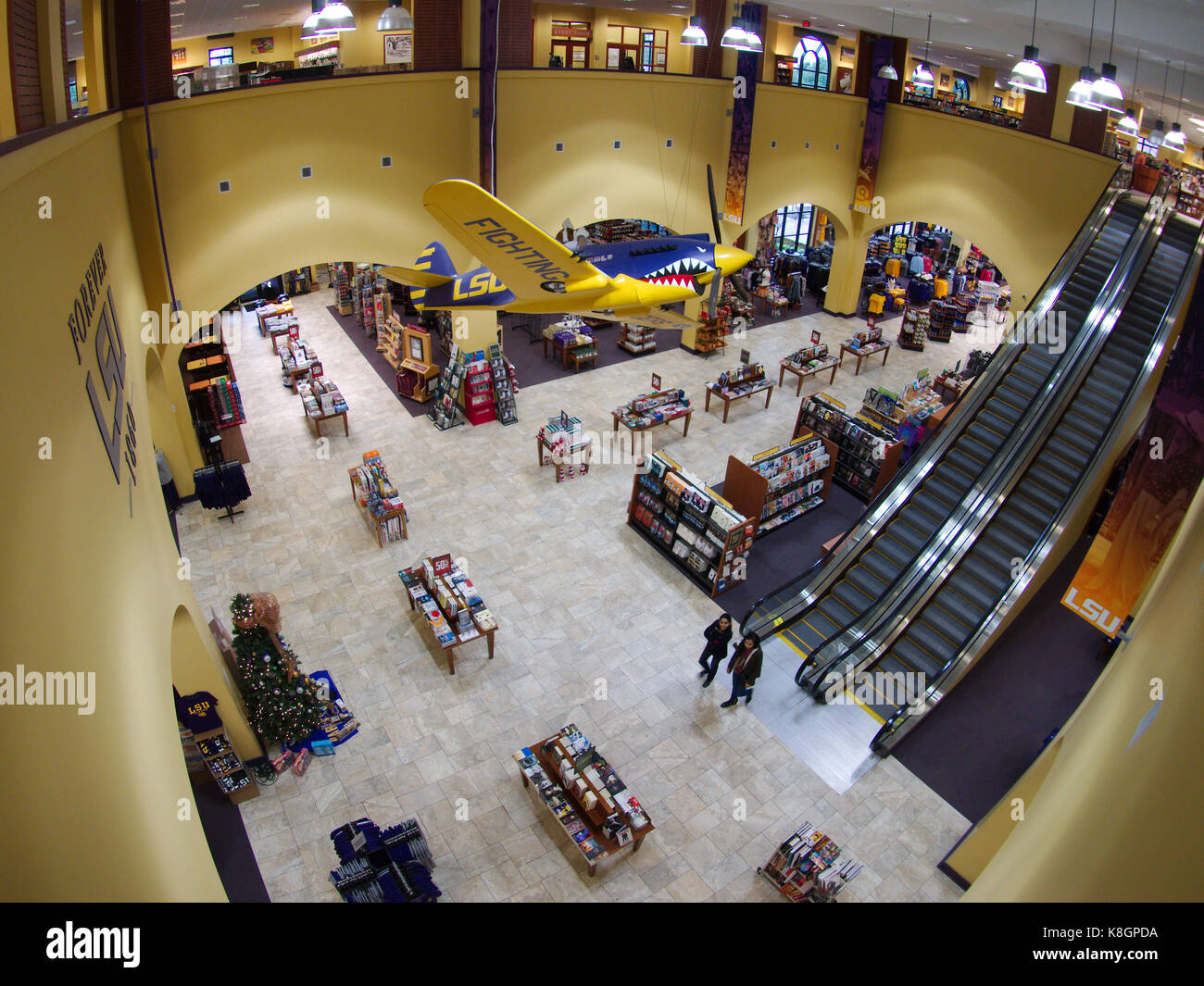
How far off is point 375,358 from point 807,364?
10.7m

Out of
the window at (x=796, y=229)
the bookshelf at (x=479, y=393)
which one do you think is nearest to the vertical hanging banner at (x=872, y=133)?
the window at (x=796, y=229)

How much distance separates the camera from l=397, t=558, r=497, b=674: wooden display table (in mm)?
10297

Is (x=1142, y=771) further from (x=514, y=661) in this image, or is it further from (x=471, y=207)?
(x=514, y=661)

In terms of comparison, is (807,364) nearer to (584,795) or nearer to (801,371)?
(801,371)

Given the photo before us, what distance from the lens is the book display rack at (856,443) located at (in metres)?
14.3

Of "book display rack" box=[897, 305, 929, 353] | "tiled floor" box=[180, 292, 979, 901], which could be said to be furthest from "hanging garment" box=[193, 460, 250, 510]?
"book display rack" box=[897, 305, 929, 353]

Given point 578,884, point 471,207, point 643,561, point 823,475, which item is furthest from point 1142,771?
point 823,475

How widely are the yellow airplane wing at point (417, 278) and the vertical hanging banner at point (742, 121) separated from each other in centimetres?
1102

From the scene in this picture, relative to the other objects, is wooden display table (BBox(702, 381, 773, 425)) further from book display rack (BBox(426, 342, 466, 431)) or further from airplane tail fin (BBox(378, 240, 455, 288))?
airplane tail fin (BBox(378, 240, 455, 288))

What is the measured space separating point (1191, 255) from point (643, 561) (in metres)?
12.3

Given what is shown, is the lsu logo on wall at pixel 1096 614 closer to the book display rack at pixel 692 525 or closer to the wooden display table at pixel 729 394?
the book display rack at pixel 692 525

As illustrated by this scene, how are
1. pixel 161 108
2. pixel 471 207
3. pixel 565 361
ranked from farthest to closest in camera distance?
pixel 565 361, pixel 161 108, pixel 471 207

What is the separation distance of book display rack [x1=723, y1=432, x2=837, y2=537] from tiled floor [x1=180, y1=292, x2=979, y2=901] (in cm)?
184
